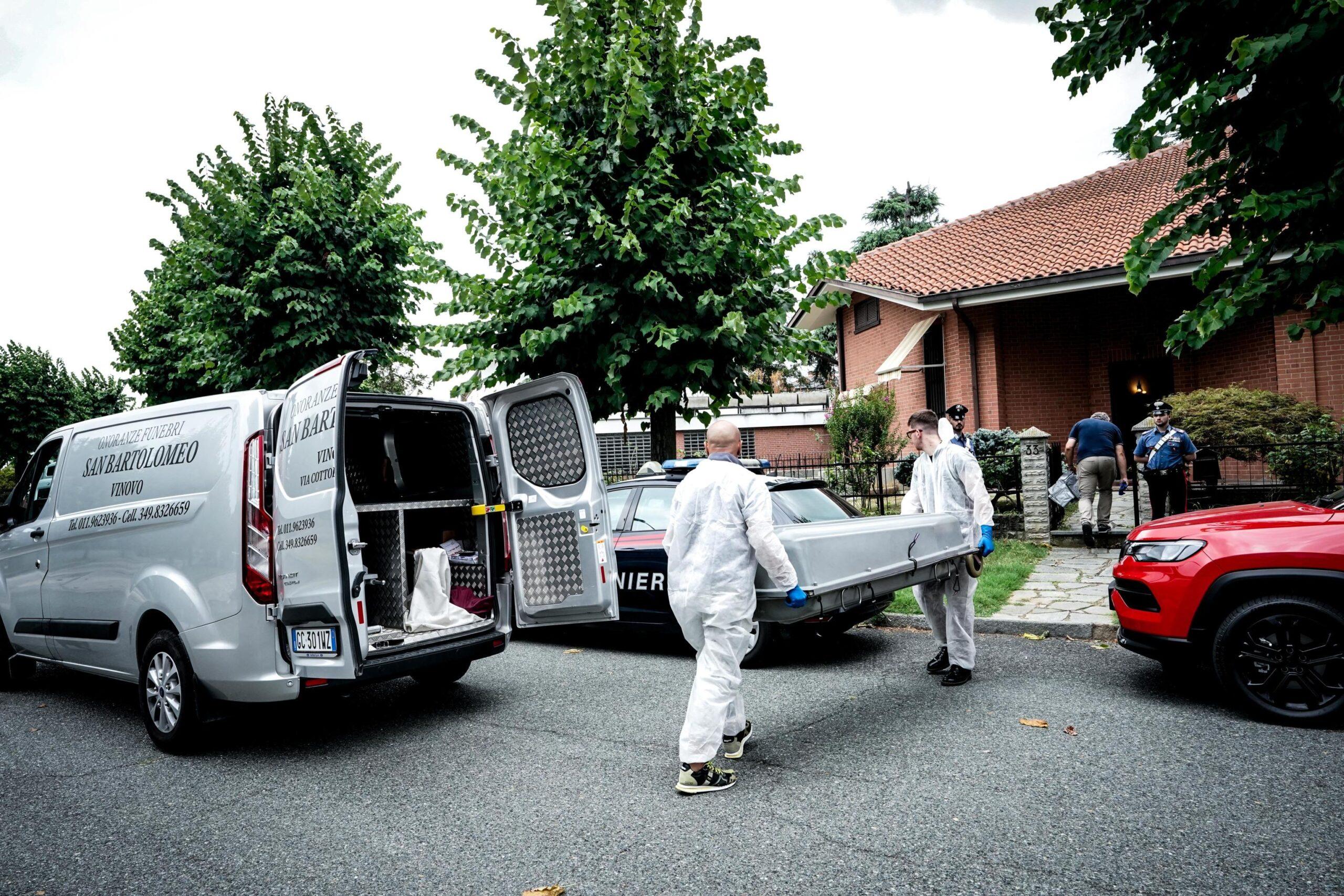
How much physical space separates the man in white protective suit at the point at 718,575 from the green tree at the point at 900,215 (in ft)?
127

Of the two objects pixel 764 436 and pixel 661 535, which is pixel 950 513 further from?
pixel 764 436

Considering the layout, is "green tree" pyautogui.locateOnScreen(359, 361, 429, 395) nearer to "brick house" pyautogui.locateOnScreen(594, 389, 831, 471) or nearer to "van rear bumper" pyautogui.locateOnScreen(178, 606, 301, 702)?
"brick house" pyautogui.locateOnScreen(594, 389, 831, 471)

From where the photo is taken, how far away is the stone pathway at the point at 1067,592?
23.5 ft

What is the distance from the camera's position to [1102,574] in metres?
8.88

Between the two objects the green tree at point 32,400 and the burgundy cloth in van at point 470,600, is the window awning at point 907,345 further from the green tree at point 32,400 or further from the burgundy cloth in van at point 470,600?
the green tree at point 32,400

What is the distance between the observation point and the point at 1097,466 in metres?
10.7

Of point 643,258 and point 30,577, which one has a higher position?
point 643,258

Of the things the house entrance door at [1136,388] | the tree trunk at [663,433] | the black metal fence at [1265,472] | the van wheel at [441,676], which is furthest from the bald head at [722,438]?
the house entrance door at [1136,388]

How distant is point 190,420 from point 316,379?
1.09 metres

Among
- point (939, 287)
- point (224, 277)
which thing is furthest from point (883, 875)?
point (939, 287)

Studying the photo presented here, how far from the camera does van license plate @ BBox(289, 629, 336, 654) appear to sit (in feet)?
14.1

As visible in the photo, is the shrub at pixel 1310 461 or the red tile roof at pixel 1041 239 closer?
the shrub at pixel 1310 461

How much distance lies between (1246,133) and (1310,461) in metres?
6.47

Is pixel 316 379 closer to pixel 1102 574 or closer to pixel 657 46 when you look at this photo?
pixel 657 46
